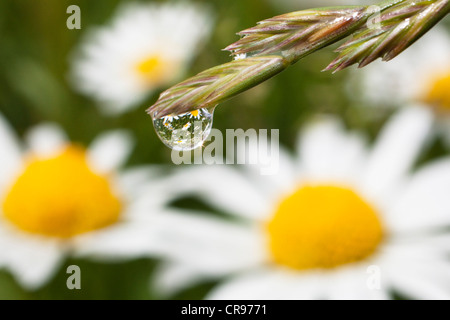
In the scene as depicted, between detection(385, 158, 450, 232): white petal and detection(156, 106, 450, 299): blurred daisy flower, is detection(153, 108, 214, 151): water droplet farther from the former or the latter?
detection(385, 158, 450, 232): white petal

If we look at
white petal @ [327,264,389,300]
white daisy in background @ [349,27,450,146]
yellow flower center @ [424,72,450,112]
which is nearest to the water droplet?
white petal @ [327,264,389,300]

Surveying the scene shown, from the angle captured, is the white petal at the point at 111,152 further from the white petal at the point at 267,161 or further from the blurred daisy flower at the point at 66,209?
the white petal at the point at 267,161

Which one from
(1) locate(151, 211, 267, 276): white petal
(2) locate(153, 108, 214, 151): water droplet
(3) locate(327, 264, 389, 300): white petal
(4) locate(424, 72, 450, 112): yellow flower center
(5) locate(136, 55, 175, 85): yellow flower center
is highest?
(5) locate(136, 55, 175, 85): yellow flower center

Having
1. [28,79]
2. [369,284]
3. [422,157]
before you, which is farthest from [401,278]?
[28,79]

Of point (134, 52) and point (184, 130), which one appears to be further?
point (134, 52)

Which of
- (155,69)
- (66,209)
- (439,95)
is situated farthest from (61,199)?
(439,95)

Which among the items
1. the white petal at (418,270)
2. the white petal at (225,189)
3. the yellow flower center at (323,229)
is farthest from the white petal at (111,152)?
the white petal at (418,270)

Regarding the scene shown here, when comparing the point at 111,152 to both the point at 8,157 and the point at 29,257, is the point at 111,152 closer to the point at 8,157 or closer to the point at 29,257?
the point at 8,157
